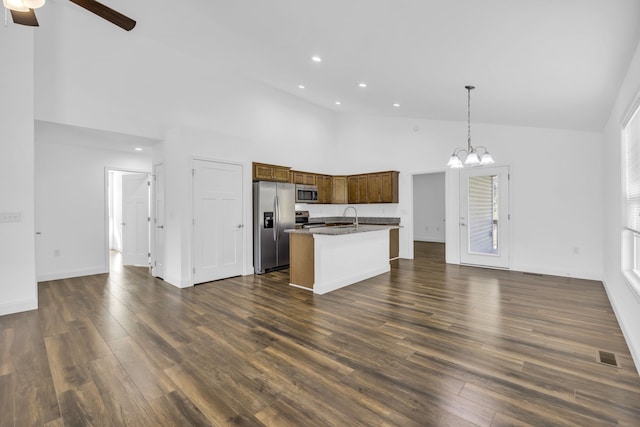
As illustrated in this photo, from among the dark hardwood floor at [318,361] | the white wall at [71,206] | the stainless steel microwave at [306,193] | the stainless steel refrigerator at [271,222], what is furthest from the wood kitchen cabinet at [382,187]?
the white wall at [71,206]

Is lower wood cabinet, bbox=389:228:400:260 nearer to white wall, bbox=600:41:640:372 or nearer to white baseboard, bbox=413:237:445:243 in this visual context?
white baseboard, bbox=413:237:445:243

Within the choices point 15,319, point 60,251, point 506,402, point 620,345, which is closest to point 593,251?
point 620,345

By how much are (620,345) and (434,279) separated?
2.65 m

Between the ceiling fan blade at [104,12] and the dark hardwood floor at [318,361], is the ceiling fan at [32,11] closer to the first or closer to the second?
the ceiling fan blade at [104,12]

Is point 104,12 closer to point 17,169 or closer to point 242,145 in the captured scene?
point 17,169

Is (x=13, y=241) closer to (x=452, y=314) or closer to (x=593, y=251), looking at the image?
(x=452, y=314)

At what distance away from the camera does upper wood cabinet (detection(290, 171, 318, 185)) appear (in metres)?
7.27

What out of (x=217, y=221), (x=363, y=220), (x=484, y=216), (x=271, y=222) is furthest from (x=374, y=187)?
(x=217, y=221)

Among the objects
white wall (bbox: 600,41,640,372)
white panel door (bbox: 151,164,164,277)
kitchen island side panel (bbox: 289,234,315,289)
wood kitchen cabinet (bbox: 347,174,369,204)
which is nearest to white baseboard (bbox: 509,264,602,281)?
white wall (bbox: 600,41,640,372)

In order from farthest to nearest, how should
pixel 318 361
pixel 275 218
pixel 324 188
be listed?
pixel 324 188 → pixel 275 218 → pixel 318 361

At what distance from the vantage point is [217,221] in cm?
529

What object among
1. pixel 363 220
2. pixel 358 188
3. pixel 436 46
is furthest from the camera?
pixel 363 220

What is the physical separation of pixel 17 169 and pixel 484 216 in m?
7.64

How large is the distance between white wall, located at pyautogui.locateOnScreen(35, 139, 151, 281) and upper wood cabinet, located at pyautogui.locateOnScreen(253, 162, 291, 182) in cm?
291
